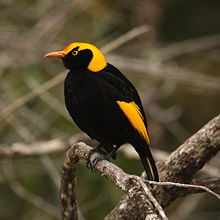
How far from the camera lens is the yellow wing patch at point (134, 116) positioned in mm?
3727

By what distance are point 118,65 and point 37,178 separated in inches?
57.6

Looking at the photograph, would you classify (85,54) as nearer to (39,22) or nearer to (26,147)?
(26,147)

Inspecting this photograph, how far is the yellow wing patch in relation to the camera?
3.73m

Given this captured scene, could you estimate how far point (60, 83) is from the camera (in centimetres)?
568

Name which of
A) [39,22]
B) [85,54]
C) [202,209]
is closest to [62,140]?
[85,54]

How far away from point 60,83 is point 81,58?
5.59 feet

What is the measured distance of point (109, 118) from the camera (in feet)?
12.4

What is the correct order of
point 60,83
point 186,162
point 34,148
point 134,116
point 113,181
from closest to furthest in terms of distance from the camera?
point 113,181 → point 186,162 → point 134,116 → point 34,148 → point 60,83

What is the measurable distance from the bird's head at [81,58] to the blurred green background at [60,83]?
73 cm

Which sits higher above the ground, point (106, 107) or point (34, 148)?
point (106, 107)

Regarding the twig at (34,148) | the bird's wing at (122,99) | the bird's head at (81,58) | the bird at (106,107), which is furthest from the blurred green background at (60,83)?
the bird's wing at (122,99)

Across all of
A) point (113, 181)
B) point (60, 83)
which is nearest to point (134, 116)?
point (113, 181)

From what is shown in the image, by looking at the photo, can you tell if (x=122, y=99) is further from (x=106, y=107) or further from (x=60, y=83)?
(x=60, y=83)

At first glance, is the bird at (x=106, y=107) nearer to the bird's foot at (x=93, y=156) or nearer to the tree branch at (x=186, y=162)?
the bird's foot at (x=93, y=156)
